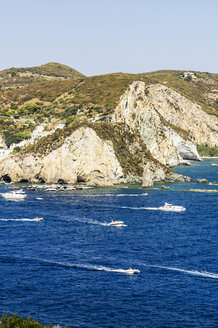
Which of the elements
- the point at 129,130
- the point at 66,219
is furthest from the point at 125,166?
the point at 66,219

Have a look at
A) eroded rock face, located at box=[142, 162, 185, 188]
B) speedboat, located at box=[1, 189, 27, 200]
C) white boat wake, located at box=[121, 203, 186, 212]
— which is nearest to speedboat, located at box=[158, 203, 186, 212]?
white boat wake, located at box=[121, 203, 186, 212]

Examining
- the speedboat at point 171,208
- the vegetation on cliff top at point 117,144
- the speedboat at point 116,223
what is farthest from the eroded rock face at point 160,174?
the speedboat at point 116,223

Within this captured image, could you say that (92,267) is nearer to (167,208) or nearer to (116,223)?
(116,223)

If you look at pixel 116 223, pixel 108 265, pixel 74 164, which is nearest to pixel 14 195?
pixel 74 164

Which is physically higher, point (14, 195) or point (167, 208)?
point (14, 195)

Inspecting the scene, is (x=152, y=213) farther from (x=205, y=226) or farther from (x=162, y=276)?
(x=162, y=276)

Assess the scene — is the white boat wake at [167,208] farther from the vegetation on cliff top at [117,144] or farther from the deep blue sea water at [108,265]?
the vegetation on cliff top at [117,144]

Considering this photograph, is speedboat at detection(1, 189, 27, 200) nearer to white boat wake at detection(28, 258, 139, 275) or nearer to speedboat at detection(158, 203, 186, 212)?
speedboat at detection(158, 203, 186, 212)
